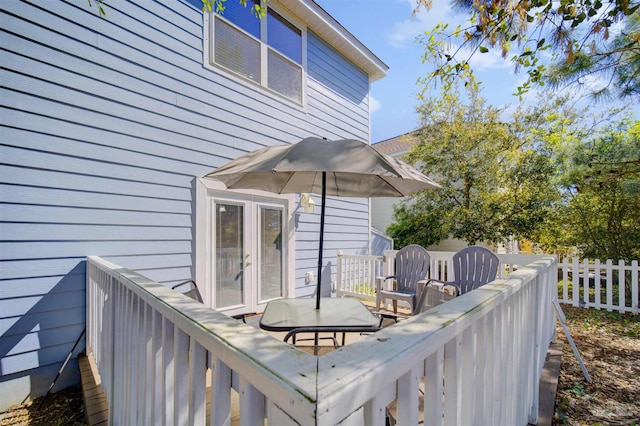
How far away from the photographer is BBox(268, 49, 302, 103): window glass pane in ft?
17.1

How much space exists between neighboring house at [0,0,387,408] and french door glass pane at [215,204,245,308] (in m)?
0.02

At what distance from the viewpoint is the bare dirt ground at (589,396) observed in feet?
8.09

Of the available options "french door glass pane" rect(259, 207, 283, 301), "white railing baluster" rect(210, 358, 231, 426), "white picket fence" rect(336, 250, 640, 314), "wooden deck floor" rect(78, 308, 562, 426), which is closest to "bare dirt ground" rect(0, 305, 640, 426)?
"wooden deck floor" rect(78, 308, 562, 426)

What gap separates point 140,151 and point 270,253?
2.36 m

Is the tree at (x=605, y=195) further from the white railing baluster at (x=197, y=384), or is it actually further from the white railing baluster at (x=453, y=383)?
the white railing baluster at (x=197, y=384)

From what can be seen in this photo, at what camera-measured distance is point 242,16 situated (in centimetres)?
470

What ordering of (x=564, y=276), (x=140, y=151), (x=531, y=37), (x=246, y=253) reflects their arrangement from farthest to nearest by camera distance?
(x=564, y=276) < (x=246, y=253) < (x=140, y=151) < (x=531, y=37)

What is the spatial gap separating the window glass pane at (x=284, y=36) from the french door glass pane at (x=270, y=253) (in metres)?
2.78

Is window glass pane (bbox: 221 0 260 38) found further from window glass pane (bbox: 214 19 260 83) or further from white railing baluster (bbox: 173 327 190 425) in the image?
white railing baluster (bbox: 173 327 190 425)

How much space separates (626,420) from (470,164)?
24.0ft

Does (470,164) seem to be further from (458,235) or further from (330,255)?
(330,255)

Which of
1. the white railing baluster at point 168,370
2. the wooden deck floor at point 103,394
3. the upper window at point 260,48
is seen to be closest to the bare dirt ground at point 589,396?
the wooden deck floor at point 103,394

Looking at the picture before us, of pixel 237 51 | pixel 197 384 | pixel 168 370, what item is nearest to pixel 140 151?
pixel 237 51

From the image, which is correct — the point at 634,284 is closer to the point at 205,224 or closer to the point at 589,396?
the point at 589,396
